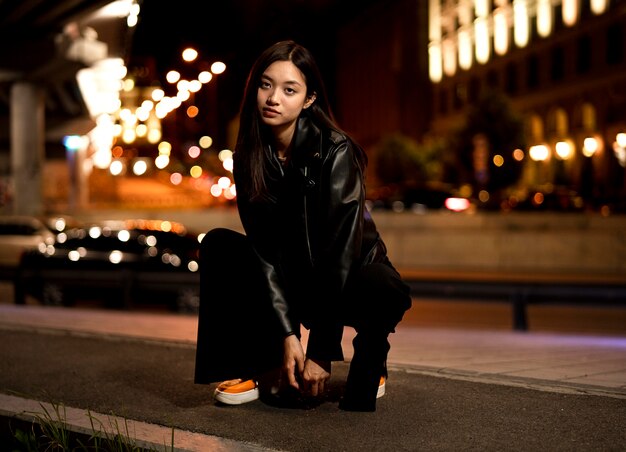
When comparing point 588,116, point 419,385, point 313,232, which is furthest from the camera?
point 588,116

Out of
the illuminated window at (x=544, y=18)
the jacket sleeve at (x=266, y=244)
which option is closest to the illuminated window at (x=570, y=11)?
Answer: the illuminated window at (x=544, y=18)

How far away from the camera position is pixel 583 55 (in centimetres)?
5434

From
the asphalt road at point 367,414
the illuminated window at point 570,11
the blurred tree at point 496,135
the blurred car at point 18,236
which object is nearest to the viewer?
the asphalt road at point 367,414

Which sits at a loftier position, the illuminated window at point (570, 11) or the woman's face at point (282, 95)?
the illuminated window at point (570, 11)

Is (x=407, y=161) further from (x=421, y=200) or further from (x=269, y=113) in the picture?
(x=269, y=113)

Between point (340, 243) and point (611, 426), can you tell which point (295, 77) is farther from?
point (611, 426)

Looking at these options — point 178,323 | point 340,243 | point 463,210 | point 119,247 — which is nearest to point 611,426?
point 340,243

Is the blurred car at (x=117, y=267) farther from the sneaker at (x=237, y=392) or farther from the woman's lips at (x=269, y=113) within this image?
the woman's lips at (x=269, y=113)

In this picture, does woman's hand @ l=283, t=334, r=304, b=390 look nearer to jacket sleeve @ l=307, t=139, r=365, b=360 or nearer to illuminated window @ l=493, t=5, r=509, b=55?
jacket sleeve @ l=307, t=139, r=365, b=360

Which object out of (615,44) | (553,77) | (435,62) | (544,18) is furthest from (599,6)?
(435,62)

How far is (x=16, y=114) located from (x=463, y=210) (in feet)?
63.3

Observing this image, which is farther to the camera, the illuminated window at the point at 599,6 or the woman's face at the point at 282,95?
the illuminated window at the point at 599,6

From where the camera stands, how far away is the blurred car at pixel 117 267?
13648 mm

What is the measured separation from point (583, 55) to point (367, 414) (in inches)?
2129
